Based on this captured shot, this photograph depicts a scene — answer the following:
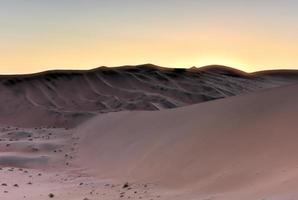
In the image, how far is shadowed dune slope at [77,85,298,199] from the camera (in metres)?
9.67

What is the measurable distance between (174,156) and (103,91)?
3195cm

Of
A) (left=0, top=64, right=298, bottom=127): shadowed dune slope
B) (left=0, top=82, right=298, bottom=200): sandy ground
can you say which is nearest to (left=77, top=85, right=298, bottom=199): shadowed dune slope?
(left=0, top=82, right=298, bottom=200): sandy ground

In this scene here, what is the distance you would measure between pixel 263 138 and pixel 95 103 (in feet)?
99.7

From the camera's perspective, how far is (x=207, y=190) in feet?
32.3

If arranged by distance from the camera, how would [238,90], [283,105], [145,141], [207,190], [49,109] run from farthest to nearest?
[238,90]
[49,109]
[145,141]
[283,105]
[207,190]

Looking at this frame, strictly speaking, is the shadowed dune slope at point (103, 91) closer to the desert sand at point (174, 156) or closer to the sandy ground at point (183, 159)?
the desert sand at point (174, 156)

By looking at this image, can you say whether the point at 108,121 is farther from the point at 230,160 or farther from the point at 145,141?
the point at 230,160

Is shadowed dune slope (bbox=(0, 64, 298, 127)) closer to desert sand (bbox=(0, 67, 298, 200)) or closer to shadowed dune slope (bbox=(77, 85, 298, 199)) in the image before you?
desert sand (bbox=(0, 67, 298, 200))

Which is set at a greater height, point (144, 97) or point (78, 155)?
point (144, 97)

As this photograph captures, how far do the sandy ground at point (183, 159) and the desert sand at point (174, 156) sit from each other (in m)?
0.03

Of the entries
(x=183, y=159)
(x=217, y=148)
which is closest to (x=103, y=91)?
(x=183, y=159)

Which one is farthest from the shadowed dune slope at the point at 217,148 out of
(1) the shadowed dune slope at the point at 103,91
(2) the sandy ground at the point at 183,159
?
(1) the shadowed dune slope at the point at 103,91

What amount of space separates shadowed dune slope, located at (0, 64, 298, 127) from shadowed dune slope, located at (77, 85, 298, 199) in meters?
16.1

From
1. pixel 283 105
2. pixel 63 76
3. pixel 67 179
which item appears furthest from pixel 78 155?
pixel 63 76
